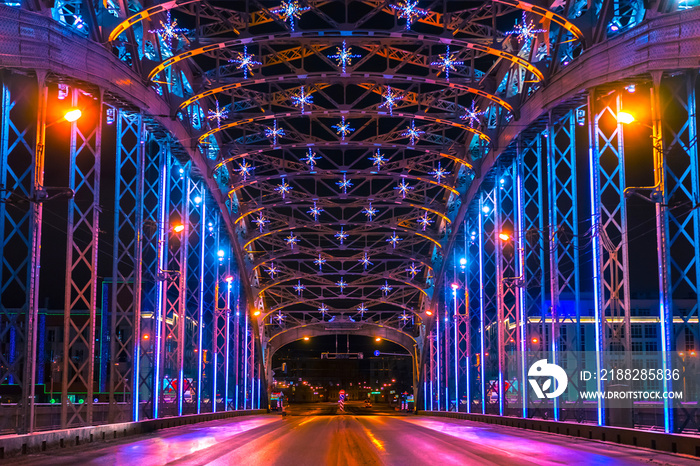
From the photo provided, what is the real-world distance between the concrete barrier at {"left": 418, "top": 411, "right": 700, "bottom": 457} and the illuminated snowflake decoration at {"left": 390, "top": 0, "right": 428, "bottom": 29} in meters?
14.9

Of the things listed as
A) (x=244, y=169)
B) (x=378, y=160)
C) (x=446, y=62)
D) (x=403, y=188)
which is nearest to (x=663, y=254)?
(x=446, y=62)

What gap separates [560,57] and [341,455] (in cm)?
1864

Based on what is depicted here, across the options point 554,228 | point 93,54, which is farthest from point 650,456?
point 93,54

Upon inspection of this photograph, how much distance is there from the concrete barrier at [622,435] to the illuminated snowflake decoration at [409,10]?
14.9m

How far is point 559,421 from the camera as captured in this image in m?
29.5

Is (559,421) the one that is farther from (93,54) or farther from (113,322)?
(93,54)

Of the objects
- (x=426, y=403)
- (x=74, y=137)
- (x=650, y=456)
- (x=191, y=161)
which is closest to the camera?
(x=650, y=456)

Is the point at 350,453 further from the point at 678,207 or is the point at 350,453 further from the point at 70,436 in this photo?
the point at 678,207

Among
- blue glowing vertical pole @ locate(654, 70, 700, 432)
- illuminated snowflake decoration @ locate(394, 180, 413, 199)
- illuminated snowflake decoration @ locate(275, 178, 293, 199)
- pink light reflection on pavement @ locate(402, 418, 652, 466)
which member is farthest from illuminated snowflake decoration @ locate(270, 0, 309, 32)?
illuminated snowflake decoration @ locate(394, 180, 413, 199)

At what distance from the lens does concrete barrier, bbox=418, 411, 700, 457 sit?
18.4 m

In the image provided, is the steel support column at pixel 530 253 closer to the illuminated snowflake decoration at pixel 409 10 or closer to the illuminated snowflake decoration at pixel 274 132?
the illuminated snowflake decoration at pixel 409 10

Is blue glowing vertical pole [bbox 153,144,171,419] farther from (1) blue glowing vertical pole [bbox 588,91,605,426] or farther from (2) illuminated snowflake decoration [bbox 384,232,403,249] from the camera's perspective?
(2) illuminated snowflake decoration [bbox 384,232,403,249]

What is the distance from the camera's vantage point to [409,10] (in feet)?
92.0

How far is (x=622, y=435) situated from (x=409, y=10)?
50.9ft
